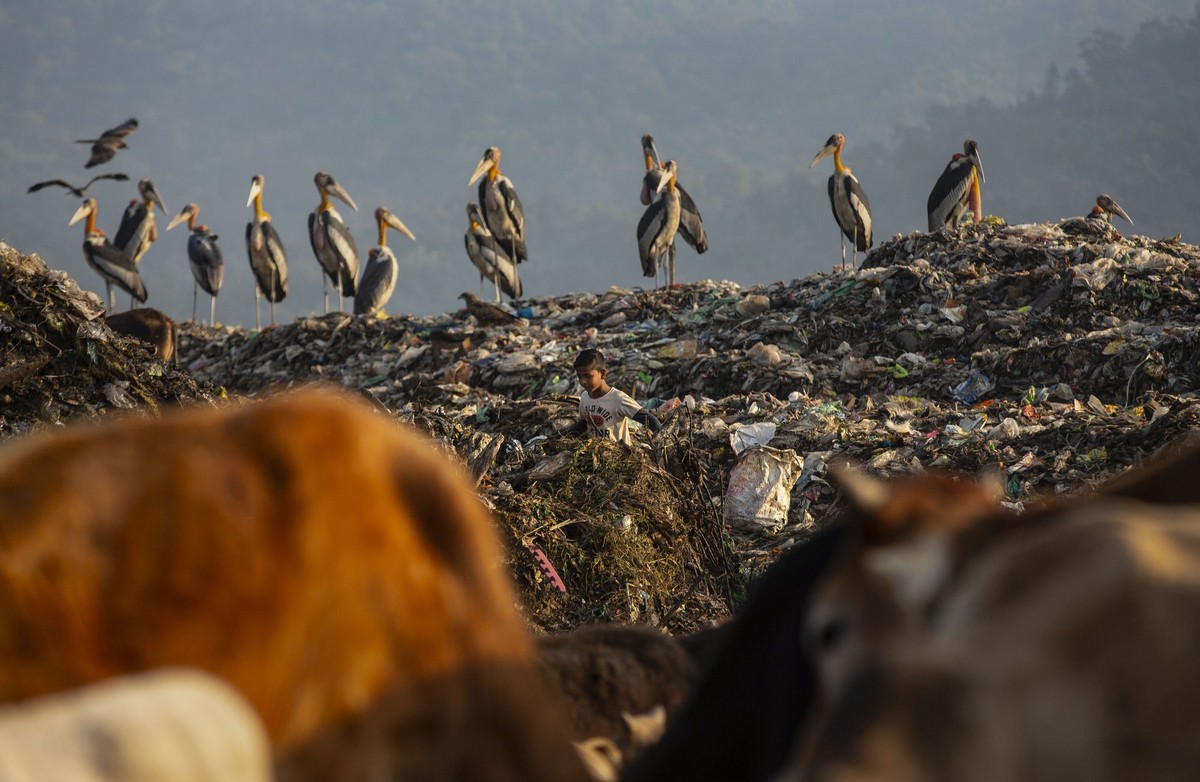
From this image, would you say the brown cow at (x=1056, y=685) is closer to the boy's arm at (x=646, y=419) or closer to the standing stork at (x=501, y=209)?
the boy's arm at (x=646, y=419)

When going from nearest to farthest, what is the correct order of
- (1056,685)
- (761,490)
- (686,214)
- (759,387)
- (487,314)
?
(1056,685) < (761,490) < (759,387) < (487,314) < (686,214)

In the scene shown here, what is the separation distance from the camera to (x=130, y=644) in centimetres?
101

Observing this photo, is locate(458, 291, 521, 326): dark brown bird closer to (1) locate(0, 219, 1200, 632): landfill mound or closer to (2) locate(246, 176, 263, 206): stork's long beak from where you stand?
(1) locate(0, 219, 1200, 632): landfill mound

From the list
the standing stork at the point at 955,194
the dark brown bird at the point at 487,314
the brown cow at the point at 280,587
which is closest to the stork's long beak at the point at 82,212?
the dark brown bird at the point at 487,314

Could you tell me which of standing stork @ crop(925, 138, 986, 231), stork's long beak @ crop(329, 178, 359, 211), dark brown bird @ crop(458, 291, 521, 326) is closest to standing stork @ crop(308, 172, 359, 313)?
stork's long beak @ crop(329, 178, 359, 211)

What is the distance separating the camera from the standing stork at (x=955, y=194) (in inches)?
854

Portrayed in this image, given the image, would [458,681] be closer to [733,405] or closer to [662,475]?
[662,475]

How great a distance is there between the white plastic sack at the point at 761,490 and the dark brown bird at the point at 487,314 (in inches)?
370

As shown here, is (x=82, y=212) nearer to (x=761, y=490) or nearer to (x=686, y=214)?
(x=686, y=214)

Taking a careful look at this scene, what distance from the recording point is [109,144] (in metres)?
24.1

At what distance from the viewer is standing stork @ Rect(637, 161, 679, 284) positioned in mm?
22859

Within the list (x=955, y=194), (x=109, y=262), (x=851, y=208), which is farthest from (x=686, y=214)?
(x=109, y=262)

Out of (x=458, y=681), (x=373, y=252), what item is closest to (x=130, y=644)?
(x=458, y=681)

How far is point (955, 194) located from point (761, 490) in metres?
16.3
